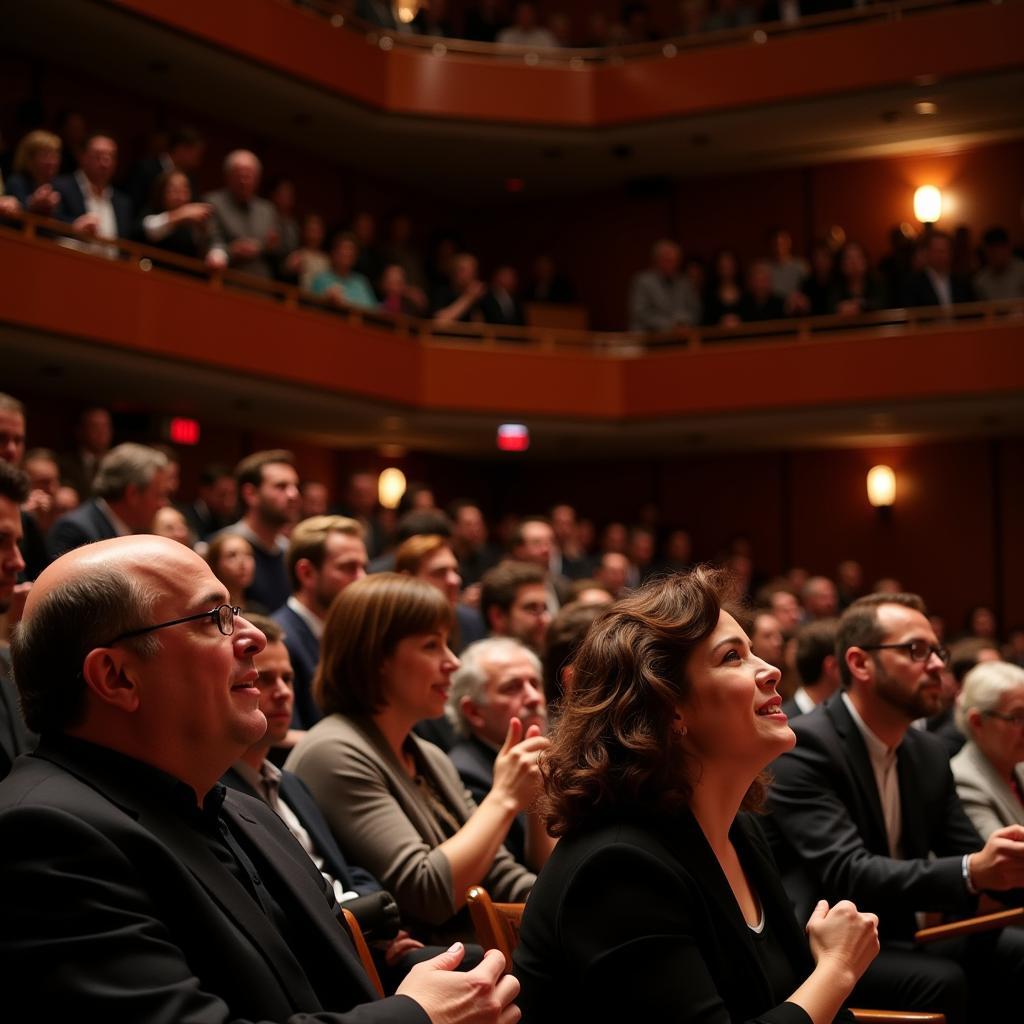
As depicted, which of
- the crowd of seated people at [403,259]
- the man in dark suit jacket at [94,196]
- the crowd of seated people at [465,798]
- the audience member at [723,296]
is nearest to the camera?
the crowd of seated people at [465,798]

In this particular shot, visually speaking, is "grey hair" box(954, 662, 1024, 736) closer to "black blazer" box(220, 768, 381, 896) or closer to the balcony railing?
"black blazer" box(220, 768, 381, 896)

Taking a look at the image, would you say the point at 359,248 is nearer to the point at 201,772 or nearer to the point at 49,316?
the point at 49,316

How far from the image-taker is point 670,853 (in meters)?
1.63

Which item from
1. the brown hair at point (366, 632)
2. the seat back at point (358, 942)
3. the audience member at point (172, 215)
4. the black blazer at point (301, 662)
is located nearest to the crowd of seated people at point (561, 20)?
the audience member at point (172, 215)

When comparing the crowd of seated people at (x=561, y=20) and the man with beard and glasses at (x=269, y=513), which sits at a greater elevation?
the crowd of seated people at (x=561, y=20)

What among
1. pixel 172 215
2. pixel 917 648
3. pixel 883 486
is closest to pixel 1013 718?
pixel 917 648

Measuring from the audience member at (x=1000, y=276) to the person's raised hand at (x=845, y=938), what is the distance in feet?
25.6

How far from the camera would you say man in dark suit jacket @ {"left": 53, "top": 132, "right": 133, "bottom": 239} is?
21.9 ft

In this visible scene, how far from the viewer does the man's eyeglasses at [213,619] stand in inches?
54.1

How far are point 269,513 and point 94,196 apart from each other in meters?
3.39

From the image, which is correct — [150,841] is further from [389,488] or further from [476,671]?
[389,488]

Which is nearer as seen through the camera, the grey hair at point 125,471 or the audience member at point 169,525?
the grey hair at point 125,471

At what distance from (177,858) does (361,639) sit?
128 cm

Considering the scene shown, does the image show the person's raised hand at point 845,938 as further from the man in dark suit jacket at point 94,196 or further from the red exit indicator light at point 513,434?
the red exit indicator light at point 513,434
